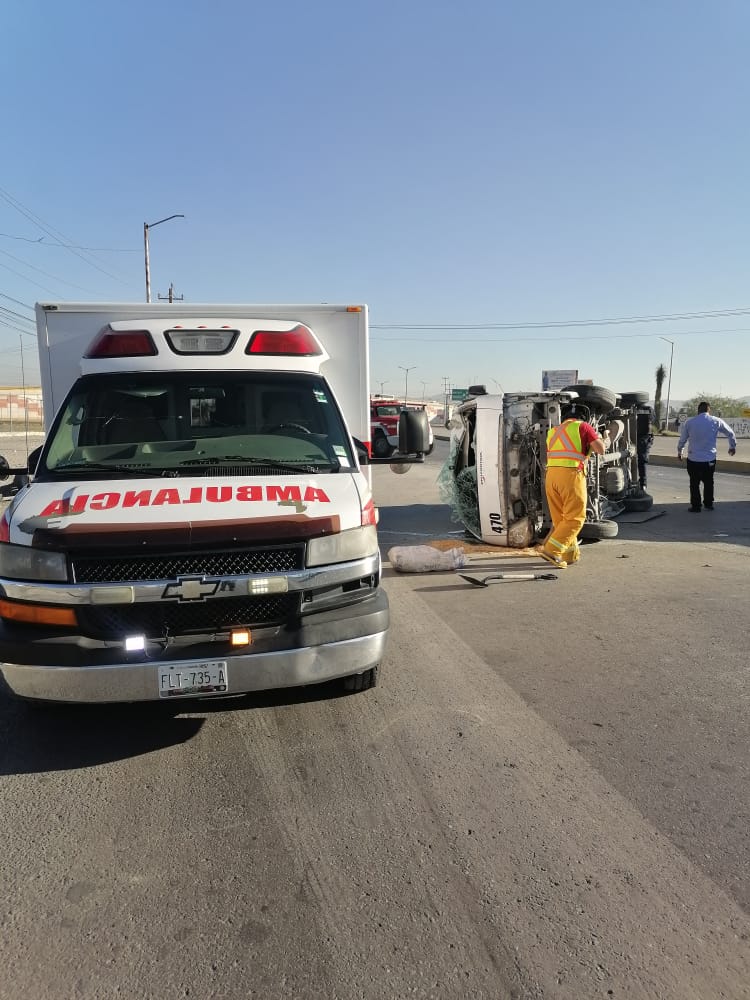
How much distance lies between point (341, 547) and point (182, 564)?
2.62ft

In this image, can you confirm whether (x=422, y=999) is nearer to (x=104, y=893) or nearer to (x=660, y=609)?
(x=104, y=893)

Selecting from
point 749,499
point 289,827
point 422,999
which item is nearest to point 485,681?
point 289,827

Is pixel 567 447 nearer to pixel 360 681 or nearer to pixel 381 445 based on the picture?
pixel 360 681

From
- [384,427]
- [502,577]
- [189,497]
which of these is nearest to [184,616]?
[189,497]

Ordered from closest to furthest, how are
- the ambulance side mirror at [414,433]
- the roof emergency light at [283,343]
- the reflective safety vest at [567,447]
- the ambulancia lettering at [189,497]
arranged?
the ambulancia lettering at [189,497], the roof emergency light at [283,343], the ambulance side mirror at [414,433], the reflective safety vest at [567,447]

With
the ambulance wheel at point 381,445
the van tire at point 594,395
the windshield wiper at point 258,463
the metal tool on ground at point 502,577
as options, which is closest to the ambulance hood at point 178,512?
the windshield wiper at point 258,463

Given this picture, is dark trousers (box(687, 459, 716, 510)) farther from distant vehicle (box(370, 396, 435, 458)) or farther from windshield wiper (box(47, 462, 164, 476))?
distant vehicle (box(370, 396, 435, 458))

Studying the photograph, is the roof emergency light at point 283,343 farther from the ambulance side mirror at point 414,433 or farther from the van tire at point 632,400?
the van tire at point 632,400

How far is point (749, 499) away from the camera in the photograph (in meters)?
14.2

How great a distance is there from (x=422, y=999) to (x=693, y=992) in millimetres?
825

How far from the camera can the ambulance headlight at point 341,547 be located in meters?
3.54

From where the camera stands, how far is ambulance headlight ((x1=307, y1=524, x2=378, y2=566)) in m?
3.54

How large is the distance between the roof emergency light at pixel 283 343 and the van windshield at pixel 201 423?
220mm

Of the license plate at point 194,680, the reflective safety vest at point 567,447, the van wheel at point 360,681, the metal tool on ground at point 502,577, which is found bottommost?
the metal tool on ground at point 502,577
